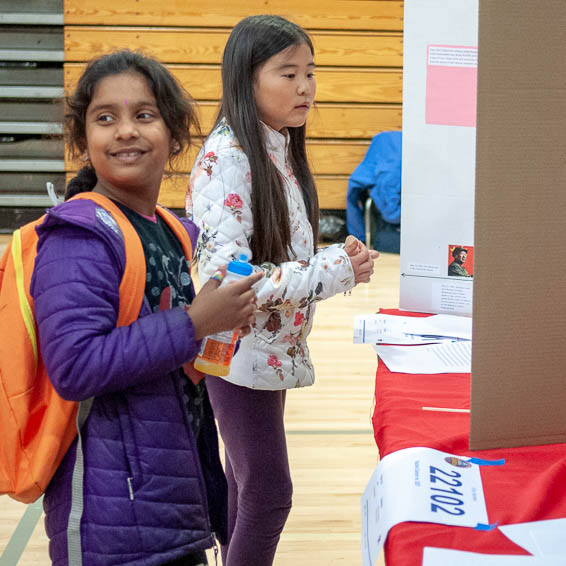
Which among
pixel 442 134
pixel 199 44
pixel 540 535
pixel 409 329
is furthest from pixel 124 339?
pixel 199 44

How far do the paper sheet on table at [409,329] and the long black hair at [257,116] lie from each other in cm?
27

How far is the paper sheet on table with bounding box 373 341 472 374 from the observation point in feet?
4.15

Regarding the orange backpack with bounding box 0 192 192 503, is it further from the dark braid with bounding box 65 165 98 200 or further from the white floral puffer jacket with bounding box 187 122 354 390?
the white floral puffer jacket with bounding box 187 122 354 390

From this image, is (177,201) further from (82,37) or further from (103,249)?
(103,249)

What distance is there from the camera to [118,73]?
98 centimetres

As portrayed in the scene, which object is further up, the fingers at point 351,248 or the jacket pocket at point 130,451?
the fingers at point 351,248

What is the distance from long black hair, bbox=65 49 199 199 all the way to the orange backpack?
151 millimetres

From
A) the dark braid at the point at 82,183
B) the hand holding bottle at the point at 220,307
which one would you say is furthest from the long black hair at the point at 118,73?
the hand holding bottle at the point at 220,307

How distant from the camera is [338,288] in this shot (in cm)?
128

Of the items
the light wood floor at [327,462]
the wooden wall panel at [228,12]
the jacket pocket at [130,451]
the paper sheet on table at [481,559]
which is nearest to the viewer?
the paper sheet on table at [481,559]

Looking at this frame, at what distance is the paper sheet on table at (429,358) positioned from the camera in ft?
4.15

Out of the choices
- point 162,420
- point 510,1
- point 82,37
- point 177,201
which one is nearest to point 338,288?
point 162,420

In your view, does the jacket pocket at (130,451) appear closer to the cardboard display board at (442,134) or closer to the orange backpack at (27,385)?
the orange backpack at (27,385)

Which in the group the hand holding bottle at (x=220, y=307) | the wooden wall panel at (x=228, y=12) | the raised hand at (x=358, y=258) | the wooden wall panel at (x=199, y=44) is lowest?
the hand holding bottle at (x=220, y=307)
